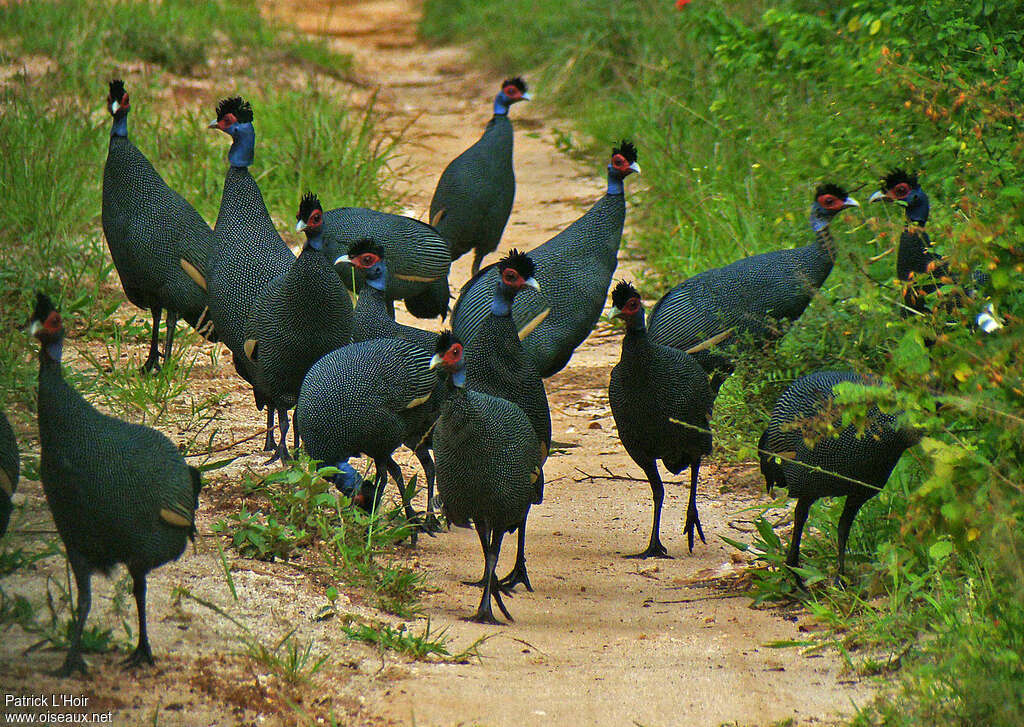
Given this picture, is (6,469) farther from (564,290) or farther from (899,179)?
(899,179)

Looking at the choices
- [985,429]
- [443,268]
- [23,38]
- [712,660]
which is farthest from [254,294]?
[23,38]

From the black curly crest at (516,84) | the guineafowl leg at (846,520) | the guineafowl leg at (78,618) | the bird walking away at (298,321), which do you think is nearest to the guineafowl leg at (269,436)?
the bird walking away at (298,321)

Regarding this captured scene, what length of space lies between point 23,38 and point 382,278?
6.61 metres

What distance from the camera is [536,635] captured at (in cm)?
395

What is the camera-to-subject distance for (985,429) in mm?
3387

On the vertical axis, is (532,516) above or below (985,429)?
below

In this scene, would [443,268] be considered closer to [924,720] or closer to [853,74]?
[853,74]

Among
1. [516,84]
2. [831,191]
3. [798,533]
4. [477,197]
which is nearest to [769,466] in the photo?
[798,533]

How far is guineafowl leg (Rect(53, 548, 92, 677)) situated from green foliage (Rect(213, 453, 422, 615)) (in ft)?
2.86

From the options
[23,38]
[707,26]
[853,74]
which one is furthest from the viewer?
[23,38]

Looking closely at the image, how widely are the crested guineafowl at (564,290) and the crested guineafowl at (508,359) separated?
635 mm

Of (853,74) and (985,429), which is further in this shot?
(853,74)

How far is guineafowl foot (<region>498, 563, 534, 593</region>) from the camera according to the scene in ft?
14.3

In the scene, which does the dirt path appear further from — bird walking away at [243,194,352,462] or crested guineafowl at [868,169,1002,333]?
crested guineafowl at [868,169,1002,333]
